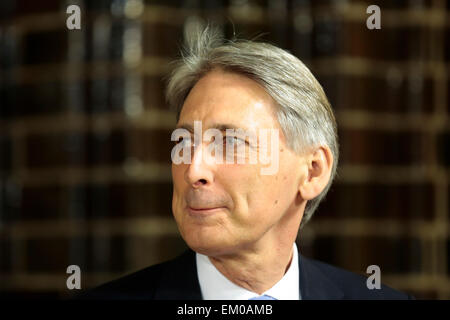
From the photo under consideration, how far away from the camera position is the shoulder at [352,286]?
1229mm

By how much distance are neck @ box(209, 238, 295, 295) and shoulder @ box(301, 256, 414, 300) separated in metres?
0.11

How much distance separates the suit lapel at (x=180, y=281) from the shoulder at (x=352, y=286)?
16cm

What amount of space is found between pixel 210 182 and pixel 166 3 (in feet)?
7.38

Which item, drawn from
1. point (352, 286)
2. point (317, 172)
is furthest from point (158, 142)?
point (317, 172)

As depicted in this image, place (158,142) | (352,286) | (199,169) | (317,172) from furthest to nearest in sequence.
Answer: (158,142), (352,286), (317,172), (199,169)

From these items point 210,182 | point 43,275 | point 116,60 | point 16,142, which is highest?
point 116,60

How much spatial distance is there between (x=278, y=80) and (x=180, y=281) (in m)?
0.29

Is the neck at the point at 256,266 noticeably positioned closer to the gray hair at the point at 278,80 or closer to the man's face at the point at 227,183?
the man's face at the point at 227,183

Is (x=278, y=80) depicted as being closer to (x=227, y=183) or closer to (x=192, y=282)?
(x=227, y=183)

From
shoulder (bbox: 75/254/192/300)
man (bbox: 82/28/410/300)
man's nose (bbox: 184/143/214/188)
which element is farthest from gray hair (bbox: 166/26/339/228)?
shoulder (bbox: 75/254/192/300)

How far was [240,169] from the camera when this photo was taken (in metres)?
1.04

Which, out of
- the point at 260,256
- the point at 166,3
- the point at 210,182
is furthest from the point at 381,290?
the point at 166,3

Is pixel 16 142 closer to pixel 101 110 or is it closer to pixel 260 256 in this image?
pixel 101 110

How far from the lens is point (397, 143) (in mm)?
3193
